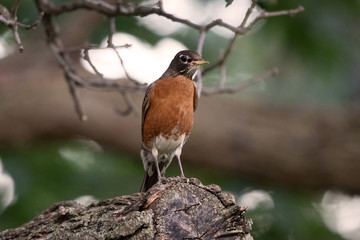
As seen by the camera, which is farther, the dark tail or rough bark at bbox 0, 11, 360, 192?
rough bark at bbox 0, 11, 360, 192

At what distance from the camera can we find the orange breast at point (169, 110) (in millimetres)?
6656

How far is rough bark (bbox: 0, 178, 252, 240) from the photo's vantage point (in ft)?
13.5

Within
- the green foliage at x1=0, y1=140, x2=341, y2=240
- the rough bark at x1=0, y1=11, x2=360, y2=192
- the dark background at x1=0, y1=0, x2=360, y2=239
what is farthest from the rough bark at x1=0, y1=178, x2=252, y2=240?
the rough bark at x1=0, y1=11, x2=360, y2=192

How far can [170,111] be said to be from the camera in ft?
21.9

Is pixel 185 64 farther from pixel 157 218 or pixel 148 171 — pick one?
pixel 157 218

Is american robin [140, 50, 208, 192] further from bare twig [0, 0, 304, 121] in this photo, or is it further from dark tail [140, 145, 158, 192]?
bare twig [0, 0, 304, 121]

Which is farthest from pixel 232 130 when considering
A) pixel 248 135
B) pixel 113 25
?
pixel 113 25

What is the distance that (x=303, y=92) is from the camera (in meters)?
11.0

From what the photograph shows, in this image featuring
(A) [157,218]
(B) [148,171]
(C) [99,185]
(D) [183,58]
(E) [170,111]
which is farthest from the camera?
(C) [99,185]

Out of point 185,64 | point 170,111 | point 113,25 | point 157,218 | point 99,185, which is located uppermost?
point 113,25

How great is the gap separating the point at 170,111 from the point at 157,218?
2618mm

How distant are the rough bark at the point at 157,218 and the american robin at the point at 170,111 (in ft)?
6.97

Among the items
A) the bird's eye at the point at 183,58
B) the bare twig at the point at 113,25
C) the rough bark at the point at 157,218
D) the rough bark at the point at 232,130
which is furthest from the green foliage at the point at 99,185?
the rough bark at the point at 157,218

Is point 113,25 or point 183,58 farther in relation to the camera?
point 183,58
